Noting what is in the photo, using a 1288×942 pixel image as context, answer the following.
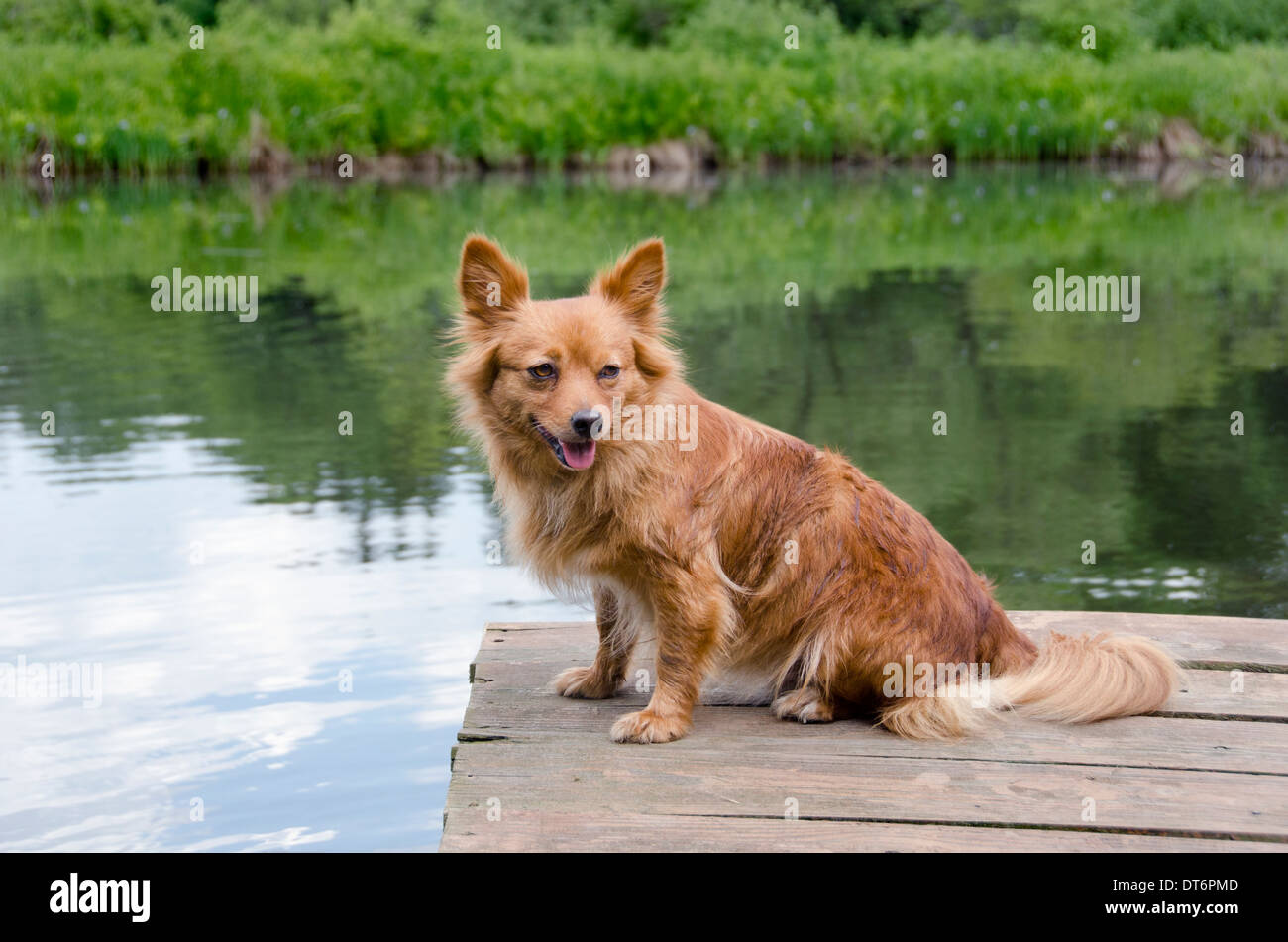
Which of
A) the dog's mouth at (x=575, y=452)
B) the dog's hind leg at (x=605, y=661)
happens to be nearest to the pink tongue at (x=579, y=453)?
the dog's mouth at (x=575, y=452)

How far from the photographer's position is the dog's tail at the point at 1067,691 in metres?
3.99

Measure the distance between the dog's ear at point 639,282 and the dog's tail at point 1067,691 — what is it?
1370mm

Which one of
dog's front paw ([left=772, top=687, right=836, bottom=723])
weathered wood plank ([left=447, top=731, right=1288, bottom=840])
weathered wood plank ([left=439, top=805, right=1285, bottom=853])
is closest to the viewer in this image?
weathered wood plank ([left=439, top=805, right=1285, bottom=853])

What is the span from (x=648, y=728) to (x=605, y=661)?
46 cm

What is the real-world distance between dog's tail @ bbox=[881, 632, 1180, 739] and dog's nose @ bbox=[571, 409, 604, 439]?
3.90ft

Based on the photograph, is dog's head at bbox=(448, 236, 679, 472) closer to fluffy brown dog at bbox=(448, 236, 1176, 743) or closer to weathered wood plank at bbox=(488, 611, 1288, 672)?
fluffy brown dog at bbox=(448, 236, 1176, 743)

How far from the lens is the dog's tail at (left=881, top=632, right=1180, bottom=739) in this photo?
399 cm

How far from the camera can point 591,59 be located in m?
29.8

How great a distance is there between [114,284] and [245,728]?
11.6m

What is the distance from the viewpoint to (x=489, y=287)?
412cm

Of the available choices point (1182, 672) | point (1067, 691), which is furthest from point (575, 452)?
point (1182, 672)

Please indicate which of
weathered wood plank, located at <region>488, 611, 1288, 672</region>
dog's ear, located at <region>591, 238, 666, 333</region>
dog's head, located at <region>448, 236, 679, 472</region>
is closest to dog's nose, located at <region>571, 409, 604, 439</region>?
dog's head, located at <region>448, 236, 679, 472</region>

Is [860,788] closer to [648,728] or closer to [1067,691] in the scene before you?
[648,728]

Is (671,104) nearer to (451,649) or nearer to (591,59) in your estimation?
(591,59)
